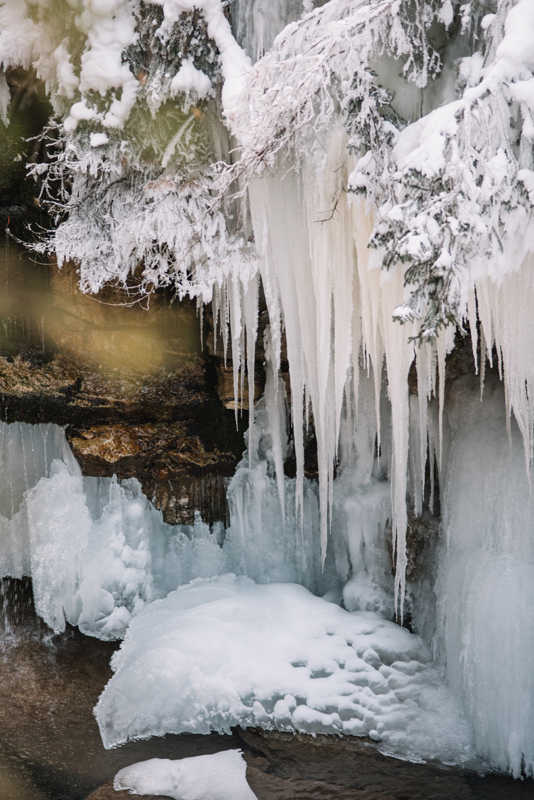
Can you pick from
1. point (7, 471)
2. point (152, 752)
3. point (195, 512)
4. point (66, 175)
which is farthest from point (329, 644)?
point (66, 175)

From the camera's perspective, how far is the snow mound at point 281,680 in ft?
13.7

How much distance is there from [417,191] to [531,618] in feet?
9.56

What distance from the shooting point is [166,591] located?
19.1 feet

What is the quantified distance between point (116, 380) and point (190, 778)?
122 inches

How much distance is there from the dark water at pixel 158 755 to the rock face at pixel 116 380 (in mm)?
1949

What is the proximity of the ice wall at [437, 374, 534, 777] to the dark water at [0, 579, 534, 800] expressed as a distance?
15.2 inches

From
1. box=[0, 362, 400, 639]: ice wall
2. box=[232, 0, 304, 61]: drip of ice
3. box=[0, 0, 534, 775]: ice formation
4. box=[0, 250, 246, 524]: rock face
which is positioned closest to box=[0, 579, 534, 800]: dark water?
box=[0, 0, 534, 775]: ice formation

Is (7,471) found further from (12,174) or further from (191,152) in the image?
(191,152)

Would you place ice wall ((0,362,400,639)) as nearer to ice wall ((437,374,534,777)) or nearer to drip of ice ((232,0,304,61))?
ice wall ((437,374,534,777))

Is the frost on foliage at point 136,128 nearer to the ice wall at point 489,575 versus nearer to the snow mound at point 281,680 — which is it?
the ice wall at point 489,575

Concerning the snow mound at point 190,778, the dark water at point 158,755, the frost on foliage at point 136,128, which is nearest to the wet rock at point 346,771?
the dark water at point 158,755

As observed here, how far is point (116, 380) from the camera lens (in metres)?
5.16

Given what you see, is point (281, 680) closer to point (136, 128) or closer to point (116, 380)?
point (116, 380)

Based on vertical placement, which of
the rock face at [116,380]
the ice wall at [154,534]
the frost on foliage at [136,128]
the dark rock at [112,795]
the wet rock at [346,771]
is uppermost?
the frost on foliage at [136,128]
